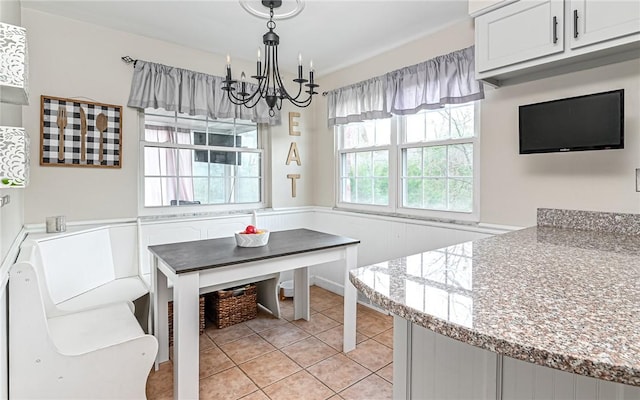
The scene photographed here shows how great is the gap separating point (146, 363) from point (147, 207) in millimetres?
1644

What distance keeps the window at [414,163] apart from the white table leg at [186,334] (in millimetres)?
2011

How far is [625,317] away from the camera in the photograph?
69 centimetres

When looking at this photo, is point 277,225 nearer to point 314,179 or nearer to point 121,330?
point 314,179

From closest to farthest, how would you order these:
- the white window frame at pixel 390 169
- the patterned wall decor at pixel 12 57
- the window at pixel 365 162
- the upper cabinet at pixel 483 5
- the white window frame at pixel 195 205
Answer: the patterned wall decor at pixel 12 57
the upper cabinet at pixel 483 5
the white window frame at pixel 195 205
the white window frame at pixel 390 169
the window at pixel 365 162

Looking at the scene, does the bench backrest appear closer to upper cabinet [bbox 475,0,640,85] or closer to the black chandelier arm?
the black chandelier arm

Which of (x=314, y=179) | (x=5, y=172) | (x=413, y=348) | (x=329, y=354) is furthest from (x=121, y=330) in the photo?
(x=314, y=179)

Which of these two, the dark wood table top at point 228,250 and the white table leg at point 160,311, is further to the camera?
the white table leg at point 160,311

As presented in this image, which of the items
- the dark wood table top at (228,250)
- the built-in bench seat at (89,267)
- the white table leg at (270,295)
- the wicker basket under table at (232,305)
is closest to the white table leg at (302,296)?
the white table leg at (270,295)

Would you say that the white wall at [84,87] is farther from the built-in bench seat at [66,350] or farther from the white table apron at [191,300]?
the white table apron at [191,300]

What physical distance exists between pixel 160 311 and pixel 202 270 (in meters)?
0.73

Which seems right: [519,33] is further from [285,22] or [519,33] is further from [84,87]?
[84,87]

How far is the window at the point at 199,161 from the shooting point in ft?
10.2

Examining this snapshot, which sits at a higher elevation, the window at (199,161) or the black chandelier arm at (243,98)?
the black chandelier arm at (243,98)

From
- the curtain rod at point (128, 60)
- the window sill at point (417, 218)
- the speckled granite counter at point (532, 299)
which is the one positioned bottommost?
the speckled granite counter at point (532, 299)
